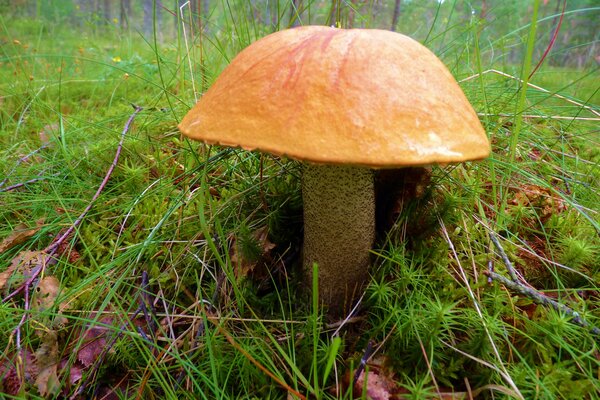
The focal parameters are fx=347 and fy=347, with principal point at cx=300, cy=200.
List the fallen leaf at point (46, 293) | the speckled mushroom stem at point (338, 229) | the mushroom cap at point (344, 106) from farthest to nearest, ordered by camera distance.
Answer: the fallen leaf at point (46, 293) → the speckled mushroom stem at point (338, 229) → the mushroom cap at point (344, 106)

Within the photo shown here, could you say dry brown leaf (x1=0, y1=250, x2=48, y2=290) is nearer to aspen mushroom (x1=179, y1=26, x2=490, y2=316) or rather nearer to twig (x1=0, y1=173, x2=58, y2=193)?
twig (x1=0, y1=173, x2=58, y2=193)

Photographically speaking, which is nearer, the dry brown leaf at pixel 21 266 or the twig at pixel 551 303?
the twig at pixel 551 303

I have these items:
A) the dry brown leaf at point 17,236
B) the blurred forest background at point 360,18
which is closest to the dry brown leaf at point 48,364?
the dry brown leaf at point 17,236

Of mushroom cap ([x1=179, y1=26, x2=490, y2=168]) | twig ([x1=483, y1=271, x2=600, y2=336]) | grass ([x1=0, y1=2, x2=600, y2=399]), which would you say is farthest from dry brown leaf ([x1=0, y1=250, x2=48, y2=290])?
twig ([x1=483, y1=271, x2=600, y2=336])

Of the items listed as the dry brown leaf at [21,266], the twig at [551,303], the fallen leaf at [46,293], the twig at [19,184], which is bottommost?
the fallen leaf at [46,293]

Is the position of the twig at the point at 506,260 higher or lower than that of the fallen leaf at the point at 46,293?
higher

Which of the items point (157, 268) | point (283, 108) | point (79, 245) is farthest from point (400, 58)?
point (79, 245)

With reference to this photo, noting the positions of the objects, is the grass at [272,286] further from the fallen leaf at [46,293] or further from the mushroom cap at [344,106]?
the mushroom cap at [344,106]

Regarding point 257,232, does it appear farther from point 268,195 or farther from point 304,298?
point 304,298
